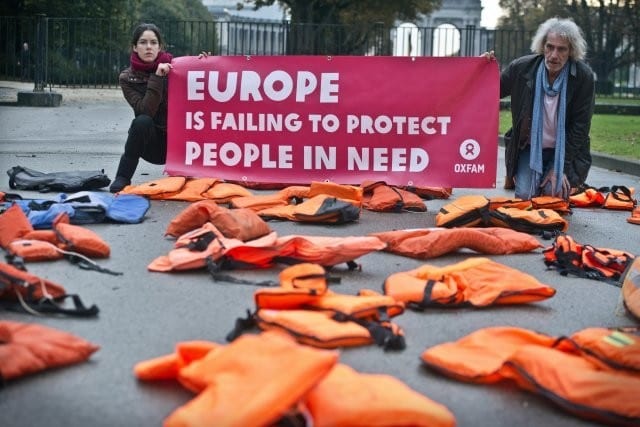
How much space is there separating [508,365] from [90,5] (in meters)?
46.4

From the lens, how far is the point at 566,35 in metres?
9.80

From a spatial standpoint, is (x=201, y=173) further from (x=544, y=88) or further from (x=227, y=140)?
(x=544, y=88)

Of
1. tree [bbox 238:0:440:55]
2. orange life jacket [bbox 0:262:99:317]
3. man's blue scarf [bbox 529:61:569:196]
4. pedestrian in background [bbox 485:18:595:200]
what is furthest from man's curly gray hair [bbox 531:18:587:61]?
tree [bbox 238:0:440:55]

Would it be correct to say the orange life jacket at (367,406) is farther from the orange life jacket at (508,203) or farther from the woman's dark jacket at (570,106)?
the woman's dark jacket at (570,106)

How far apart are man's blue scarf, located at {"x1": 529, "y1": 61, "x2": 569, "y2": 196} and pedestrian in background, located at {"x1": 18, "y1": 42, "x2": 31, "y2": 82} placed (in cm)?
2338

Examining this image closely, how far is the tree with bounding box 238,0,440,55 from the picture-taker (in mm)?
32219

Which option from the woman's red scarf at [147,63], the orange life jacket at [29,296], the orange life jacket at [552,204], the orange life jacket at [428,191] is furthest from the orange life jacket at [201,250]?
the woman's red scarf at [147,63]

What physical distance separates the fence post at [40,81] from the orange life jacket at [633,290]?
21809mm

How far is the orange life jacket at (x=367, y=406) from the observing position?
133 inches

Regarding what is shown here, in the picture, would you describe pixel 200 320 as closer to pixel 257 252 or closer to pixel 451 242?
pixel 257 252

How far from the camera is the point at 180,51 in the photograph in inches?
1387

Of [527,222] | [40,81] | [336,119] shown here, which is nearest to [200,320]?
[527,222]

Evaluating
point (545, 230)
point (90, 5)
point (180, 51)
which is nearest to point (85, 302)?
point (545, 230)

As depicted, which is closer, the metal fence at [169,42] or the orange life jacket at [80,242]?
the orange life jacket at [80,242]
